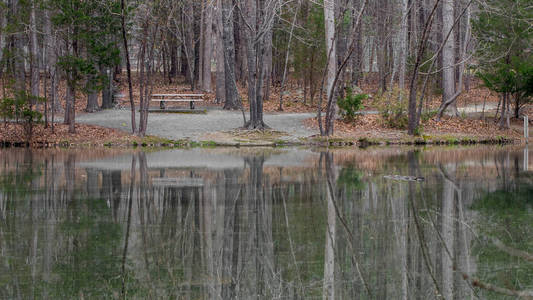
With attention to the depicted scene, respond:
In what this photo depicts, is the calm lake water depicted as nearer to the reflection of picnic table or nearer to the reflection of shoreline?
the reflection of picnic table

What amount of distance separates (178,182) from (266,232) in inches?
243

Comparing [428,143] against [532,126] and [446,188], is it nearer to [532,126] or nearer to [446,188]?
[532,126]

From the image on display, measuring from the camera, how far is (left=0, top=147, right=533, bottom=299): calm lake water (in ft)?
22.1

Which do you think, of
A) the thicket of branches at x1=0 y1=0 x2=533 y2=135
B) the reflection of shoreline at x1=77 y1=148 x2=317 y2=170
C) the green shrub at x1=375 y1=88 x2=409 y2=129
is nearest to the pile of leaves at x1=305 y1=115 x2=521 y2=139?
the green shrub at x1=375 y1=88 x2=409 y2=129

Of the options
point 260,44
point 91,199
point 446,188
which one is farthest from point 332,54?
point 91,199

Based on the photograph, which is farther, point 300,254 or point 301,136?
point 301,136

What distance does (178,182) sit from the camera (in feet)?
50.1

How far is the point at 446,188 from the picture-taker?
13.8m

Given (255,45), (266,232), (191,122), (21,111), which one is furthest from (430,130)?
(266,232)

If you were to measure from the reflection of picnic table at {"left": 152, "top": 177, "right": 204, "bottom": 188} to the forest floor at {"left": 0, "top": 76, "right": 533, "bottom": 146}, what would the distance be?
1179 centimetres

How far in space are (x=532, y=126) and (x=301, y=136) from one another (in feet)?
37.9

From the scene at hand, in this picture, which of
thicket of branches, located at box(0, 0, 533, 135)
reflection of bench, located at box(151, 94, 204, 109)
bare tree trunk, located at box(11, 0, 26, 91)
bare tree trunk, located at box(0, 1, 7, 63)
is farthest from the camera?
reflection of bench, located at box(151, 94, 204, 109)

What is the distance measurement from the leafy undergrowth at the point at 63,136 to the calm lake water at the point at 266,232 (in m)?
9.23

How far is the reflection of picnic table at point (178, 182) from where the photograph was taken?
14766 millimetres
